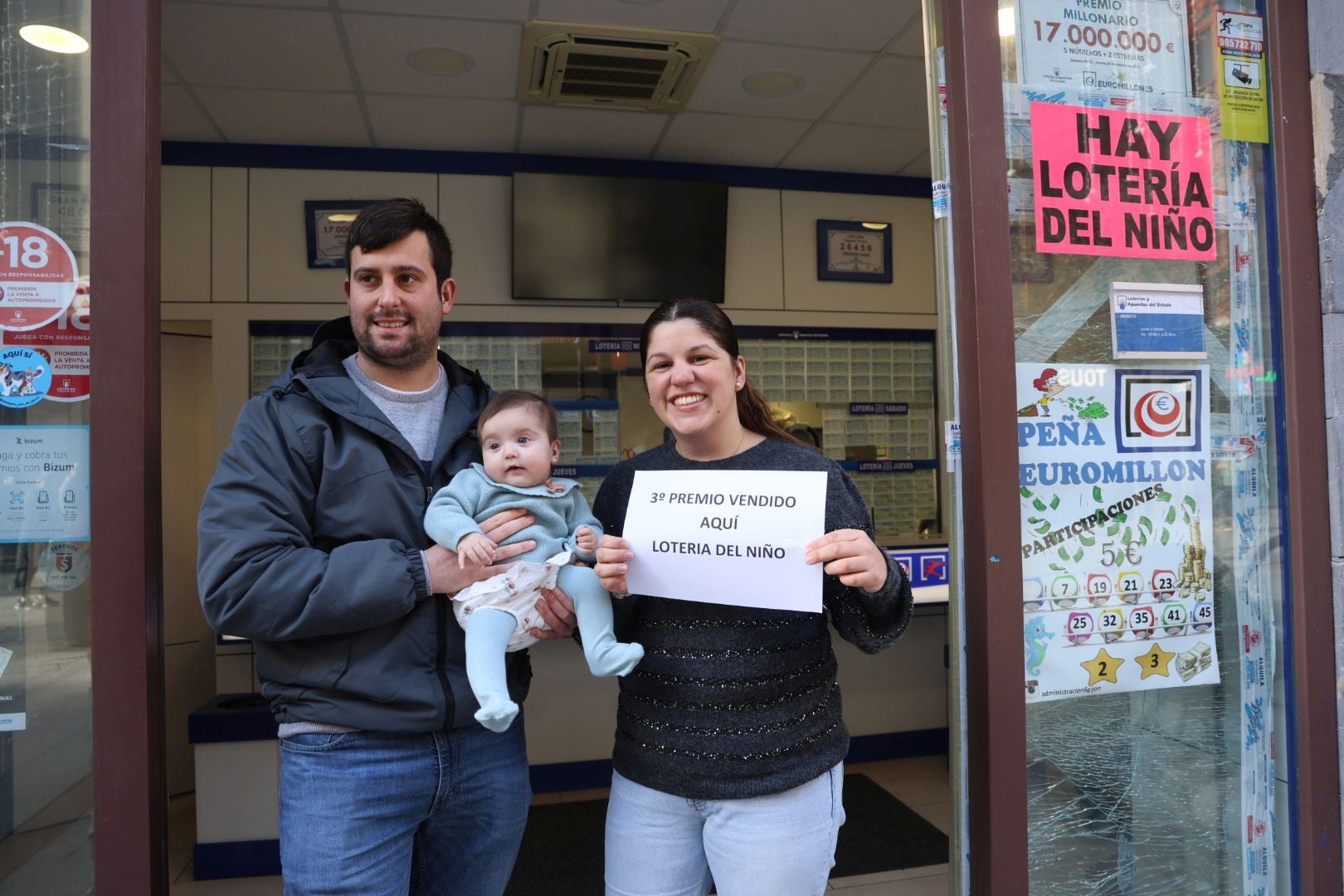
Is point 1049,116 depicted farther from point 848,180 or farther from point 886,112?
point 848,180

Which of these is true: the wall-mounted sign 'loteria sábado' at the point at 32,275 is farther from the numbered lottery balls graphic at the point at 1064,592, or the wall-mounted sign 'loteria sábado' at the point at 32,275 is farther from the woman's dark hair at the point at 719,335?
the numbered lottery balls graphic at the point at 1064,592

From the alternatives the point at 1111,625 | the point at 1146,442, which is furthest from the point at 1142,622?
the point at 1146,442

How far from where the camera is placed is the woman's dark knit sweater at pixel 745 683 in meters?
1.38

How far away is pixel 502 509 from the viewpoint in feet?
4.99

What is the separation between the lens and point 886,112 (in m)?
4.13

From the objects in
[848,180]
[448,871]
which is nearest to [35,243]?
[448,871]

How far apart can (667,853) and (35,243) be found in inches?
58.4

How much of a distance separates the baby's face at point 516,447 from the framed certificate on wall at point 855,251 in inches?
145

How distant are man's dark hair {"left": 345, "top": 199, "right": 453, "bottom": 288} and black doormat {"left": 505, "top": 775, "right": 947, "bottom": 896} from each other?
256 centimetres

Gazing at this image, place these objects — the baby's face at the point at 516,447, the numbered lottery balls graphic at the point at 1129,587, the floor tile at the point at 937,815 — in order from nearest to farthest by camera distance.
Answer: the baby's face at the point at 516,447, the numbered lottery balls graphic at the point at 1129,587, the floor tile at the point at 937,815

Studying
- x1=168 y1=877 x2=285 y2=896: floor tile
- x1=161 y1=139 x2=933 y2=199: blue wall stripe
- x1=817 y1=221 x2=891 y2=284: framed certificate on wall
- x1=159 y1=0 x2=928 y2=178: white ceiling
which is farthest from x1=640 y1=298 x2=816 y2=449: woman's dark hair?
x1=817 y1=221 x2=891 y2=284: framed certificate on wall

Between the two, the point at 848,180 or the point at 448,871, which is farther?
the point at 848,180

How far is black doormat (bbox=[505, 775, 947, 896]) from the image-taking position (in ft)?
10.6

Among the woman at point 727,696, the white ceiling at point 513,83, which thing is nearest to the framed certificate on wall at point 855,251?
the white ceiling at point 513,83
